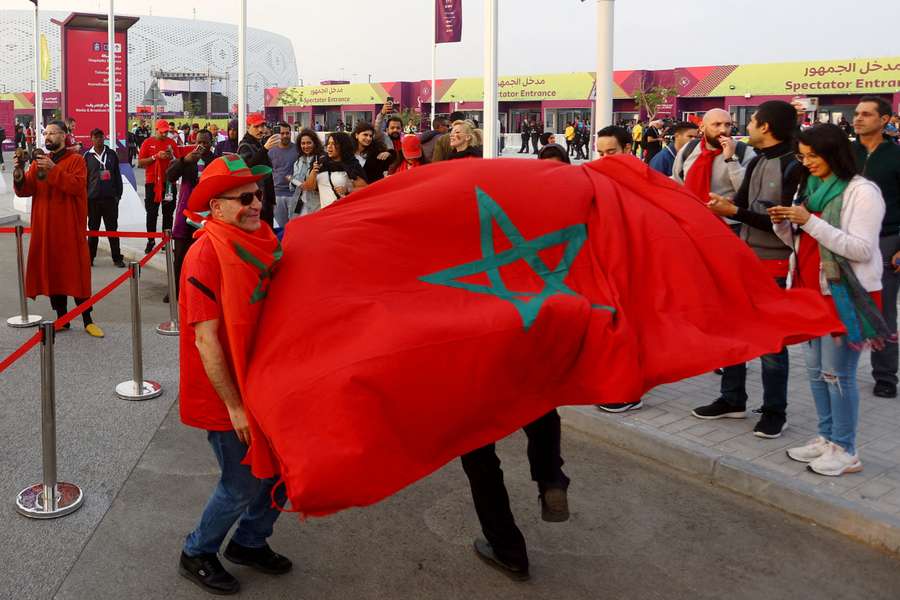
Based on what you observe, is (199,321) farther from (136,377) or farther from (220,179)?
Result: (136,377)

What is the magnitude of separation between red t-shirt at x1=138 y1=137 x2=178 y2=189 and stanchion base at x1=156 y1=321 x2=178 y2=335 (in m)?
4.99

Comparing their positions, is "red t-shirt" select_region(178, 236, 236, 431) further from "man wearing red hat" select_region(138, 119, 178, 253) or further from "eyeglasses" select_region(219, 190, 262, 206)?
"man wearing red hat" select_region(138, 119, 178, 253)

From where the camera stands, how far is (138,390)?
6.56 meters

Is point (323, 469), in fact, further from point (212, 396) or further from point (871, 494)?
point (871, 494)

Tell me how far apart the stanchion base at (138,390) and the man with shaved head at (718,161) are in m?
4.22

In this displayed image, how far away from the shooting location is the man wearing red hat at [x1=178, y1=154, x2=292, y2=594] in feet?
10.7

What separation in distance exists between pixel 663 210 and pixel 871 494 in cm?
209

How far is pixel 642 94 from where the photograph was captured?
49.4 meters

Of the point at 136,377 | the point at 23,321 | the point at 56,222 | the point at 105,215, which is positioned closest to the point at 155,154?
the point at 105,215

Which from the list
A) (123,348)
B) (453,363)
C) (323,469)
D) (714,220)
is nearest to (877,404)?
(714,220)

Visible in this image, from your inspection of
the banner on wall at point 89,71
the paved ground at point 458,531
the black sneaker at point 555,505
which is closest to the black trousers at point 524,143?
the banner on wall at point 89,71

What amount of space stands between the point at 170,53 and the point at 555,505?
15288 cm

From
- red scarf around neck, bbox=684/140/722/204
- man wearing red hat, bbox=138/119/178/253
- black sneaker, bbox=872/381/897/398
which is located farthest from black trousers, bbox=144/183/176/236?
black sneaker, bbox=872/381/897/398

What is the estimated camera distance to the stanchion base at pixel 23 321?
8781 millimetres
